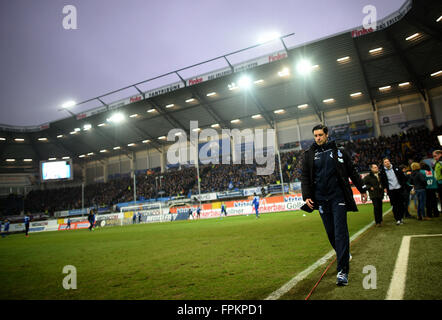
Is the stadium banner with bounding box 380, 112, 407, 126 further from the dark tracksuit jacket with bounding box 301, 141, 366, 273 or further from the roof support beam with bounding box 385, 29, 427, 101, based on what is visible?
the dark tracksuit jacket with bounding box 301, 141, 366, 273

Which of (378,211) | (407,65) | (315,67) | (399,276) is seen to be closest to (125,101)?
(315,67)

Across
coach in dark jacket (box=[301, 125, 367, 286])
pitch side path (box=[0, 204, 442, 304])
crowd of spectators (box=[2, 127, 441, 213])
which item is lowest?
pitch side path (box=[0, 204, 442, 304])

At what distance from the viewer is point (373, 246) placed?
544 centimetres

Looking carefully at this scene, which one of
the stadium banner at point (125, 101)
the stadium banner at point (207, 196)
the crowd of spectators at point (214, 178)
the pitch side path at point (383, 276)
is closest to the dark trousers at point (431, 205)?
the pitch side path at point (383, 276)

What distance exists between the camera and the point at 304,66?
27844 mm

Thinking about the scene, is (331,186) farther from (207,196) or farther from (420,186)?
(207,196)

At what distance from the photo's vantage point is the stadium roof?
24.9 m

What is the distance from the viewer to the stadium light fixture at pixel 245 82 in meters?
30.0

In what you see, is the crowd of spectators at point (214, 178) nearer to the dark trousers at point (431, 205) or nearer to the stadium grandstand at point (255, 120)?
the stadium grandstand at point (255, 120)

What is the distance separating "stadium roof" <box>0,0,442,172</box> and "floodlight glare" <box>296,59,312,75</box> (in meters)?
0.31

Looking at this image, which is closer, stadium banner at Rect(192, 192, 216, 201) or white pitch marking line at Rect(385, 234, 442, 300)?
white pitch marking line at Rect(385, 234, 442, 300)

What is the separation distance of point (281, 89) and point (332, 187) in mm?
31252

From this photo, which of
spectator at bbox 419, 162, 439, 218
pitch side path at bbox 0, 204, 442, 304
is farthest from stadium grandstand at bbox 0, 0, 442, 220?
pitch side path at bbox 0, 204, 442, 304
